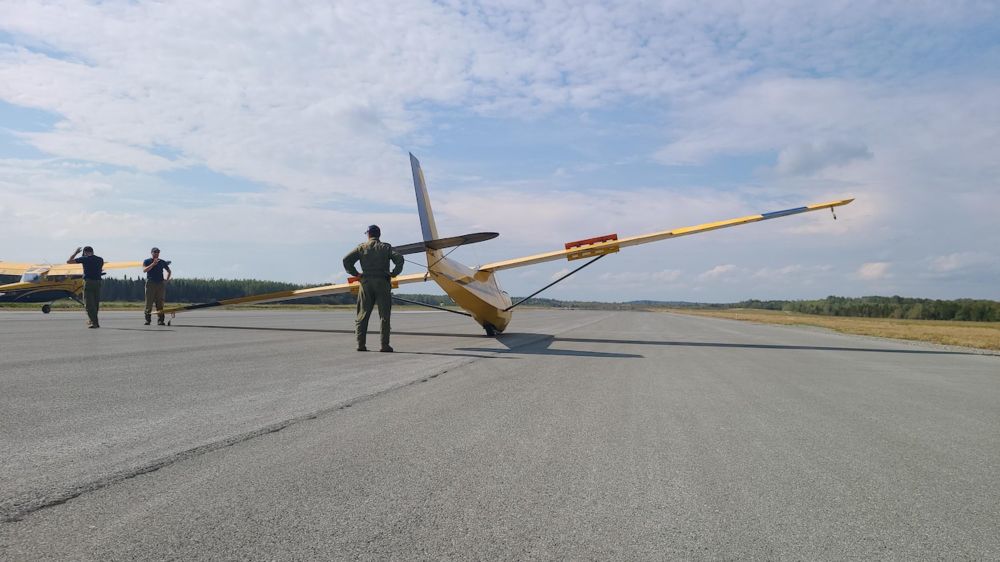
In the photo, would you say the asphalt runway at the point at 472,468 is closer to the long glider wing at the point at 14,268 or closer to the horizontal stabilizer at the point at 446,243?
the horizontal stabilizer at the point at 446,243

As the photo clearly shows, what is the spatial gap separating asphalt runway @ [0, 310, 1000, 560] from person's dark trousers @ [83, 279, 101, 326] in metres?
7.92

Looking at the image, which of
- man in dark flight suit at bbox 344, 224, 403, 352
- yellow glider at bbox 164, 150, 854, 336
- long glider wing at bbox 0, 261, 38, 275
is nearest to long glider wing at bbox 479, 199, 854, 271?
yellow glider at bbox 164, 150, 854, 336

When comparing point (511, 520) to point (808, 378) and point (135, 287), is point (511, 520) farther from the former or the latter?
point (135, 287)

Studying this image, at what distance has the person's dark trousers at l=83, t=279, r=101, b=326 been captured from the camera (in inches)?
580

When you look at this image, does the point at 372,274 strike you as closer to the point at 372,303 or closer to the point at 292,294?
the point at 372,303

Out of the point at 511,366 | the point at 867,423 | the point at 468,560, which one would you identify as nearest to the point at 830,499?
the point at 468,560

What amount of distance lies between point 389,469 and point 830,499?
243 cm

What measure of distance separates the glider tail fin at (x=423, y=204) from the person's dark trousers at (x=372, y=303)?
4.27 m

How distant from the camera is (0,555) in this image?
217 centimetres

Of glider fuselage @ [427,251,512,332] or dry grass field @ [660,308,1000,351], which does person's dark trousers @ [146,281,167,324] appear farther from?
dry grass field @ [660,308,1000,351]

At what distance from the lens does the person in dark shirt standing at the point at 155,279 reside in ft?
53.1

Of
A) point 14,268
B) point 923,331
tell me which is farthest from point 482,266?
point 923,331

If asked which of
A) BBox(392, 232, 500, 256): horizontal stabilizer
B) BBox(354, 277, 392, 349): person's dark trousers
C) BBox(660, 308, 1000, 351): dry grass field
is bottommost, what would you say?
BBox(660, 308, 1000, 351): dry grass field

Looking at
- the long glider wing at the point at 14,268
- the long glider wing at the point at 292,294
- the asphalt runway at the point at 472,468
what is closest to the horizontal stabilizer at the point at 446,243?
the long glider wing at the point at 292,294
